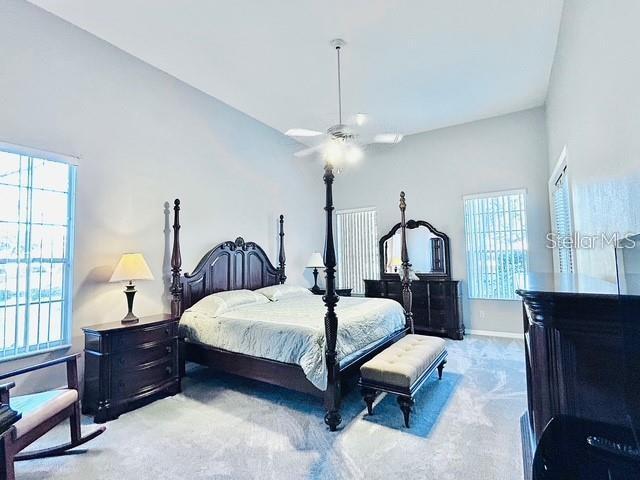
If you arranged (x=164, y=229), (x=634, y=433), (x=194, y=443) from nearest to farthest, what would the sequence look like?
(x=634, y=433) < (x=194, y=443) < (x=164, y=229)

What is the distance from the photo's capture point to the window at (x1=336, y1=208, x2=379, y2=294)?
6469mm

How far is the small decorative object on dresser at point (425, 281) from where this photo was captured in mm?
5273

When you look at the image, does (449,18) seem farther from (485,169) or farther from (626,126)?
(485,169)

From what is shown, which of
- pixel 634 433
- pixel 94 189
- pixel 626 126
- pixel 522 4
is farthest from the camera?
pixel 94 189

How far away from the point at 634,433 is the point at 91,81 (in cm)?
452

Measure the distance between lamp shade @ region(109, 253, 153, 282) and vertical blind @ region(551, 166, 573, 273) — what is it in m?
4.31

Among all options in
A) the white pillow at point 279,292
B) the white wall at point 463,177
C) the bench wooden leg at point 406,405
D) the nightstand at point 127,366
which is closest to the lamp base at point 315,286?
the white pillow at point 279,292

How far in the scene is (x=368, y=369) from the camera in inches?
109

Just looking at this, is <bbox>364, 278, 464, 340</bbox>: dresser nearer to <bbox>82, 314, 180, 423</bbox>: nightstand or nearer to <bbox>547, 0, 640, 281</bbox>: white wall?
<bbox>547, 0, 640, 281</bbox>: white wall

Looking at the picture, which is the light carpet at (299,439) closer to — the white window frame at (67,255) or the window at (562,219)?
the white window frame at (67,255)

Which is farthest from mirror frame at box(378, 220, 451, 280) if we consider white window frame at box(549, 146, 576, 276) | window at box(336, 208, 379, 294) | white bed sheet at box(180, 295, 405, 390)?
white bed sheet at box(180, 295, 405, 390)

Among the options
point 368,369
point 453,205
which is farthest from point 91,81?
point 453,205

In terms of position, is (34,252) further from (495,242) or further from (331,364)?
(495,242)

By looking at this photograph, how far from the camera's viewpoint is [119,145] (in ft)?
11.7
